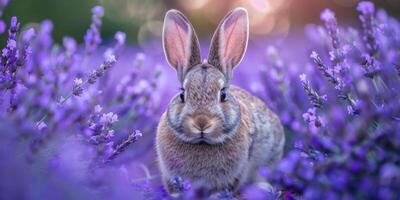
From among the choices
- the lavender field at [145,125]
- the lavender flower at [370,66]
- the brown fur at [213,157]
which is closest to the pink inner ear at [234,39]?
the brown fur at [213,157]

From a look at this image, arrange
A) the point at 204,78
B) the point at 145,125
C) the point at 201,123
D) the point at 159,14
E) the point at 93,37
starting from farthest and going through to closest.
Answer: the point at 159,14
the point at 145,125
the point at 93,37
the point at 204,78
the point at 201,123

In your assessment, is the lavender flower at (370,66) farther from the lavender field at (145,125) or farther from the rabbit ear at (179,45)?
the rabbit ear at (179,45)

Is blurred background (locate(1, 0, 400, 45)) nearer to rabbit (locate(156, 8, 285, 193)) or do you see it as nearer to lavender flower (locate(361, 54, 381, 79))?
rabbit (locate(156, 8, 285, 193))

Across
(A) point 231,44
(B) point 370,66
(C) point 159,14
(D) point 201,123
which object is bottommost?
(B) point 370,66

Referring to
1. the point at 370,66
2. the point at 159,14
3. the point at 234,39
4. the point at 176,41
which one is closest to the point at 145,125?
the point at 176,41

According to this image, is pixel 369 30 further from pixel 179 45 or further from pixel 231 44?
pixel 179 45

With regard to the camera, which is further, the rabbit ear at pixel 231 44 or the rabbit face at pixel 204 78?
the rabbit ear at pixel 231 44
